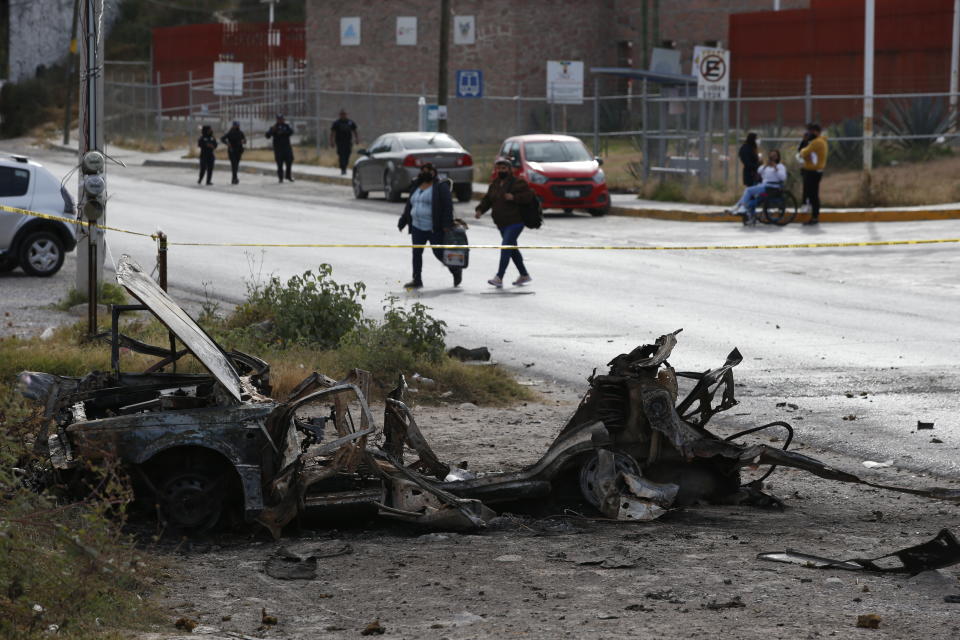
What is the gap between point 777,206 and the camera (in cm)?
2545

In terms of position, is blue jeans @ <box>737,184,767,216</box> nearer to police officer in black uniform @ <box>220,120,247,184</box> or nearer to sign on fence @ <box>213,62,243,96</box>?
police officer in black uniform @ <box>220,120,247,184</box>

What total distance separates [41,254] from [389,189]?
13243mm

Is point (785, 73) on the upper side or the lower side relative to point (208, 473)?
upper

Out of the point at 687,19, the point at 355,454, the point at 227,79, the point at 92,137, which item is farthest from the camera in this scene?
the point at 227,79

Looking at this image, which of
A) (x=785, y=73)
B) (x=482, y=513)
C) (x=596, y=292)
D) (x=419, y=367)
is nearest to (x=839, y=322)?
(x=596, y=292)

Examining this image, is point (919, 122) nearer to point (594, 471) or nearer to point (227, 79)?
point (594, 471)

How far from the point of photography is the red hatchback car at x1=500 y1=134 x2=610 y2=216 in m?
28.2

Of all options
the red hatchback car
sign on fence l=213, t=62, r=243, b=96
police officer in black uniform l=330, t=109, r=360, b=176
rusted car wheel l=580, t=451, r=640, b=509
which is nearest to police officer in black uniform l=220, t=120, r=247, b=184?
police officer in black uniform l=330, t=109, r=360, b=176

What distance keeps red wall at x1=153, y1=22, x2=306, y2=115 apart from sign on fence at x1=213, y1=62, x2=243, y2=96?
716 cm

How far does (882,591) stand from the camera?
6180 millimetres

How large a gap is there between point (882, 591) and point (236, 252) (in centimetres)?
1664

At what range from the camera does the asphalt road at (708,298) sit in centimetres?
1124

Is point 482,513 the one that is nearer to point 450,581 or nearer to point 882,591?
point 450,581

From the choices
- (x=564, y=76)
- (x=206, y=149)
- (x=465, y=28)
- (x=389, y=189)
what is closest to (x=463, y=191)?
(x=389, y=189)
